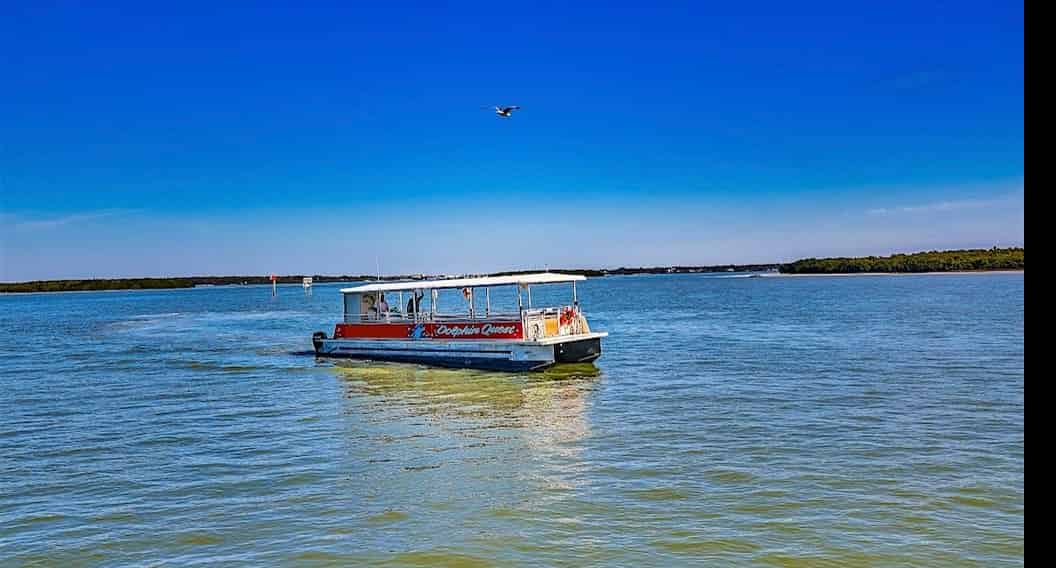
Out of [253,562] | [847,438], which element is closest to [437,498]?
[253,562]

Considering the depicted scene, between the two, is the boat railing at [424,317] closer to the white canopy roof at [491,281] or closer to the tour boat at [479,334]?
the tour boat at [479,334]

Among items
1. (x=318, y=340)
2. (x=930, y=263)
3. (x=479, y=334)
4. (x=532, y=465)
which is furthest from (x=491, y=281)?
(x=930, y=263)

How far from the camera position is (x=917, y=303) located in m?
62.8

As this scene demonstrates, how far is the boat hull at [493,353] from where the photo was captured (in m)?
28.2

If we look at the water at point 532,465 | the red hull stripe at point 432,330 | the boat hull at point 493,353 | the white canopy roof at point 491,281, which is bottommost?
the water at point 532,465

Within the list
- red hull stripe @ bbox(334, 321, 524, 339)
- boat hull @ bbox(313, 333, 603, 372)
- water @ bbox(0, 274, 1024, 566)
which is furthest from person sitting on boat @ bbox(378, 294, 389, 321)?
water @ bbox(0, 274, 1024, 566)

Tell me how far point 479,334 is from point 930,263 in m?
139

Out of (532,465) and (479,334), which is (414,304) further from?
(532,465)

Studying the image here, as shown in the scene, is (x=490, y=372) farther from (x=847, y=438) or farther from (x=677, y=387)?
(x=847, y=438)

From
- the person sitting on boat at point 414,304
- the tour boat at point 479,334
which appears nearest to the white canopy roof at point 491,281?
the tour boat at point 479,334

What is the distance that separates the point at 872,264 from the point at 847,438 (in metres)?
154

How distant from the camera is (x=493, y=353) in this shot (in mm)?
28984

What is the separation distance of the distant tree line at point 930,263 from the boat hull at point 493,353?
11470 centimetres

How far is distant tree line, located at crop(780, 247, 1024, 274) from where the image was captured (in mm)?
133125
